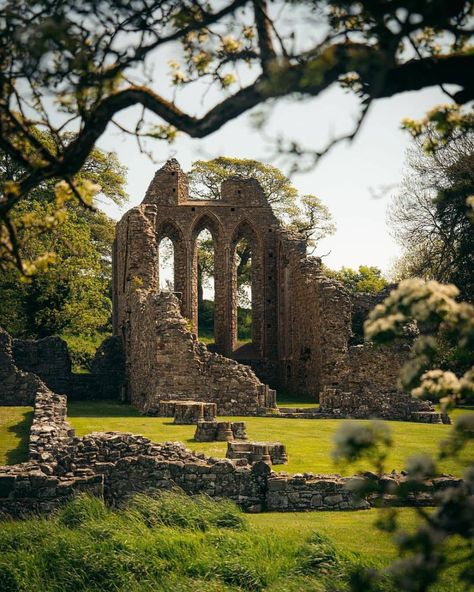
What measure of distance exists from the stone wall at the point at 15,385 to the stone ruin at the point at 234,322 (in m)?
2.88

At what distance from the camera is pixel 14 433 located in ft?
53.6

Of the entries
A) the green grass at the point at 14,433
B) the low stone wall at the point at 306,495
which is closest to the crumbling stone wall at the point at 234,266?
the green grass at the point at 14,433

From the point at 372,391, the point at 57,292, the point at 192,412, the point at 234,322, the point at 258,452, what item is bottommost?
the point at 258,452

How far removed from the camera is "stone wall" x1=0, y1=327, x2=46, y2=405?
22.9 metres

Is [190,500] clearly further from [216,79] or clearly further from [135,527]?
[216,79]

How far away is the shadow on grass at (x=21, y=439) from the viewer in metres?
13.3

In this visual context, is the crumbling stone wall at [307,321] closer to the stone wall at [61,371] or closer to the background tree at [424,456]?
the stone wall at [61,371]

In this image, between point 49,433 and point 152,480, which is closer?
point 152,480

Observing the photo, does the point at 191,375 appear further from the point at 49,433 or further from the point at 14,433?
the point at 49,433

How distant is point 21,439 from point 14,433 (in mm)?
966

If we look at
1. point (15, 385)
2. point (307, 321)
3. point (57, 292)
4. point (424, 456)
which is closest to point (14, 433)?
point (15, 385)

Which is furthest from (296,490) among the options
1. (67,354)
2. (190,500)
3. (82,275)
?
(82,275)

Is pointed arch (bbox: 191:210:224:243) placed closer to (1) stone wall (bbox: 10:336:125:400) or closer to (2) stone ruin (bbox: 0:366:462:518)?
(1) stone wall (bbox: 10:336:125:400)

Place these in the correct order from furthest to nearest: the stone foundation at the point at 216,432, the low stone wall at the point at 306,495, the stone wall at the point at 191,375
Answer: the stone wall at the point at 191,375 < the stone foundation at the point at 216,432 < the low stone wall at the point at 306,495
